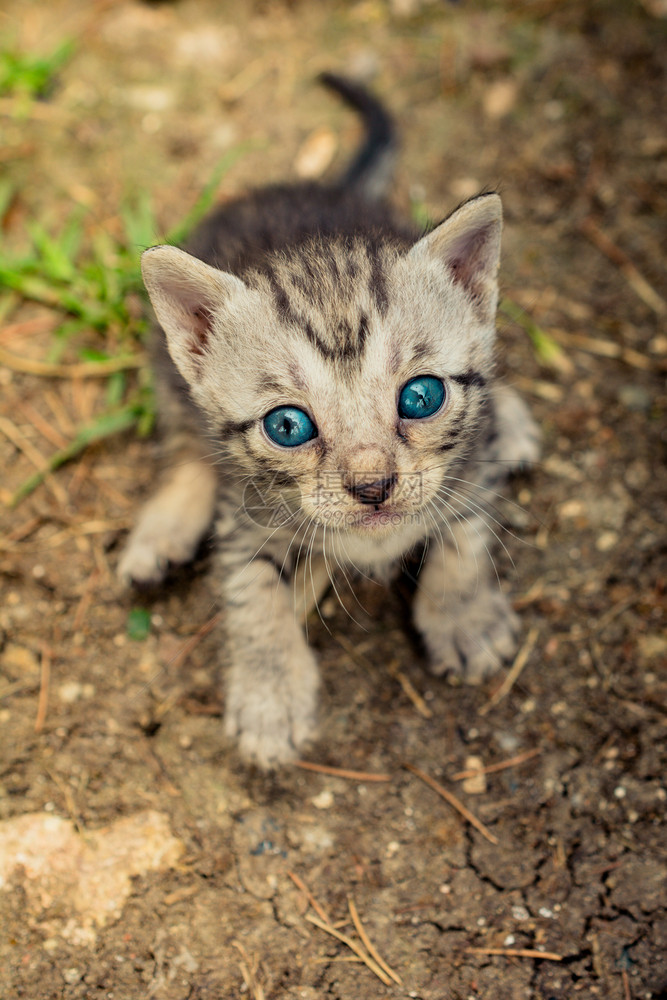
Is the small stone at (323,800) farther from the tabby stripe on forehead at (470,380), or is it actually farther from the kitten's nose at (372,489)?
the tabby stripe on forehead at (470,380)

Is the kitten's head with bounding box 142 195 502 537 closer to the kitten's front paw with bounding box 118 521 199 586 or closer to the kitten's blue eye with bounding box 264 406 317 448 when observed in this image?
the kitten's blue eye with bounding box 264 406 317 448

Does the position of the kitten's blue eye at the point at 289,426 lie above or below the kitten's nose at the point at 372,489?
above

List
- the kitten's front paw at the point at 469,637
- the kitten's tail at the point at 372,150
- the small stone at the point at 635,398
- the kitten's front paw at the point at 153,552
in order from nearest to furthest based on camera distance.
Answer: the kitten's front paw at the point at 469,637, the kitten's front paw at the point at 153,552, the small stone at the point at 635,398, the kitten's tail at the point at 372,150

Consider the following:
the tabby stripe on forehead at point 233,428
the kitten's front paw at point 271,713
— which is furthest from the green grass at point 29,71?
the kitten's front paw at point 271,713

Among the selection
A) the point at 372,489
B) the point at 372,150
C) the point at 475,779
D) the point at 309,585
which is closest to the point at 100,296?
the point at 372,150

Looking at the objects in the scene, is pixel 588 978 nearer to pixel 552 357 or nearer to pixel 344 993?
pixel 344 993

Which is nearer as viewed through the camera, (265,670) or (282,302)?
(282,302)

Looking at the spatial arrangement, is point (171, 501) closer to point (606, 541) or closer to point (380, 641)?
point (380, 641)
